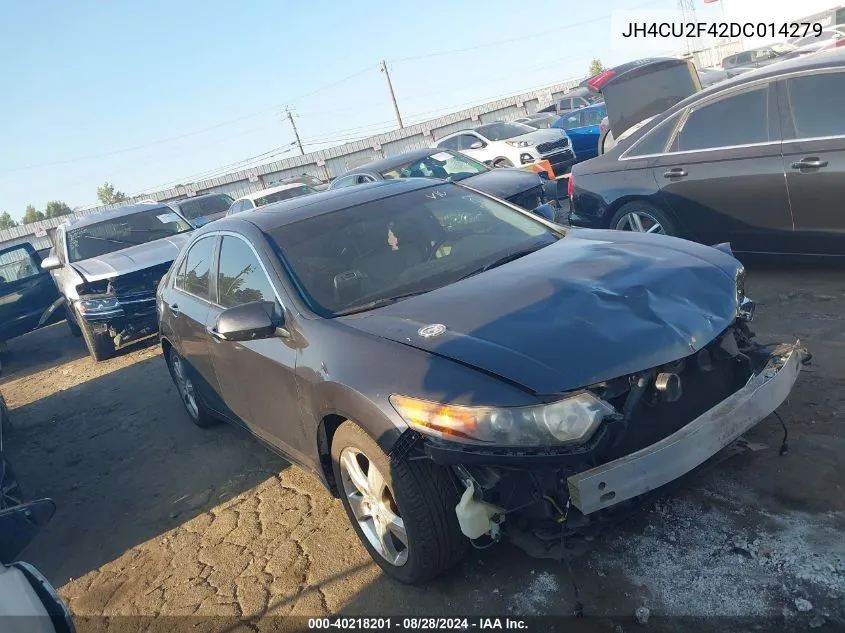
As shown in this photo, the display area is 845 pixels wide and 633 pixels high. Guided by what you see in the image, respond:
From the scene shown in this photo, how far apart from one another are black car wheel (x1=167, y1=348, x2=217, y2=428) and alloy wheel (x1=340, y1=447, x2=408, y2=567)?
240 cm

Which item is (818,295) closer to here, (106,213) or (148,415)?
(148,415)

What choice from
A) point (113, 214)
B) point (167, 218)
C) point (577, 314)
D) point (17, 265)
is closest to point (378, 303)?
point (577, 314)

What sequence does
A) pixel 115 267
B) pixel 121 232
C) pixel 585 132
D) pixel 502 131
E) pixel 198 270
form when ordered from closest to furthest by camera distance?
1. pixel 198 270
2. pixel 115 267
3. pixel 121 232
4. pixel 585 132
5. pixel 502 131

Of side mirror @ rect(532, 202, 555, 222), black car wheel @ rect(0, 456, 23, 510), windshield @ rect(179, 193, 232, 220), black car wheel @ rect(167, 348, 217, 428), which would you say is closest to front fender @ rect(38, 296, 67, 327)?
black car wheel @ rect(167, 348, 217, 428)

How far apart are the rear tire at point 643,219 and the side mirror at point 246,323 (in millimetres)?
3834

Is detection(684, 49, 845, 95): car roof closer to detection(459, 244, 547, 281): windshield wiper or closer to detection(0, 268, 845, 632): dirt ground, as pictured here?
detection(0, 268, 845, 632): dirt ground

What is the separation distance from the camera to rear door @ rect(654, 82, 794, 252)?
5246mm

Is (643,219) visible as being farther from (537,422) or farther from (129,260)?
(129,260)

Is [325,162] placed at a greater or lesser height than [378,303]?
greater

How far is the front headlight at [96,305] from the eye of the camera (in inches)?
353

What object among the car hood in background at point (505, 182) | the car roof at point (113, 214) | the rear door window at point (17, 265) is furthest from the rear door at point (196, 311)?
the rear door window at point (17, 265)

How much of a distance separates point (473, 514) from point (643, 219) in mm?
4623

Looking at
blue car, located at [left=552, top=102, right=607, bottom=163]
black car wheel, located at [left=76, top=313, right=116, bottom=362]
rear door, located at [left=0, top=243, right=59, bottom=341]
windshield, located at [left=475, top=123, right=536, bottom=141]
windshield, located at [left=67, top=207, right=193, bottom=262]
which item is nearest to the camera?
black car wheel, located at [left=76, top=313, right=116, bottom=362]

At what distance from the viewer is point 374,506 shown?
3.07 metres
